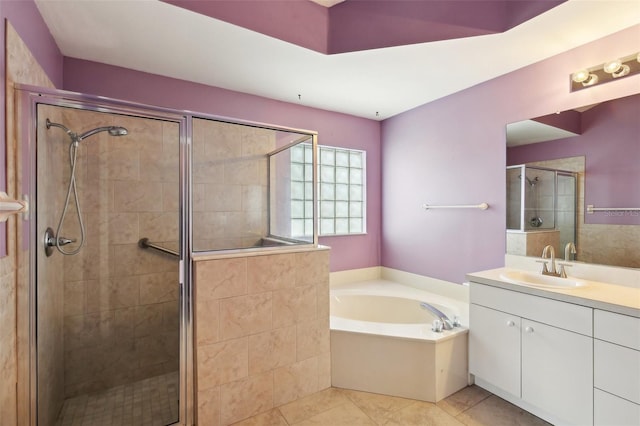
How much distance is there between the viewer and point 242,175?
2496 mm

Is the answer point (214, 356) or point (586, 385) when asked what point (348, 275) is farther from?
point (586, 385)

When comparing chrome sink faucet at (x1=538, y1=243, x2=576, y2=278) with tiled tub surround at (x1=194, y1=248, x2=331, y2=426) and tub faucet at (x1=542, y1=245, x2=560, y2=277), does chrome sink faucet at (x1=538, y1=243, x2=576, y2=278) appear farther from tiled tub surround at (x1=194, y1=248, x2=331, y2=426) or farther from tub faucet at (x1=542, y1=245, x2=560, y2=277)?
tiled tub surround at (x1=194, y1=248, x2=331, y2=426)

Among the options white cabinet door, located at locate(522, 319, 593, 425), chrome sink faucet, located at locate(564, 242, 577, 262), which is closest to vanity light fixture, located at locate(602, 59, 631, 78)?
chrome sink faucet, located at locate(564, 242, 577, 262)

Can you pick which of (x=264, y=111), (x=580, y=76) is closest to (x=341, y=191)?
(x=264, y=111)

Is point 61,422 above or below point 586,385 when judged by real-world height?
below

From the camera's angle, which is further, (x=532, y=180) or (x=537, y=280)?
(x=532, y=180)

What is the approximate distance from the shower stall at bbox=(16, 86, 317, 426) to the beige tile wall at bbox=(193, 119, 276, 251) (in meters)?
0.02

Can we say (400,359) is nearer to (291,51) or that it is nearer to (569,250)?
(569,250)

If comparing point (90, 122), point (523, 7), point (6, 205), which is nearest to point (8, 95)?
point (90, 122)

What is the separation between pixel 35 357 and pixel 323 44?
2360 millimetres

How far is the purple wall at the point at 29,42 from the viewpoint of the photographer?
3.94 feet

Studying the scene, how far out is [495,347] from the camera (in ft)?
6.17

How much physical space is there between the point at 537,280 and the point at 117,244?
2801 mm

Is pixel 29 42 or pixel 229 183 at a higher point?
pixel 29 42
